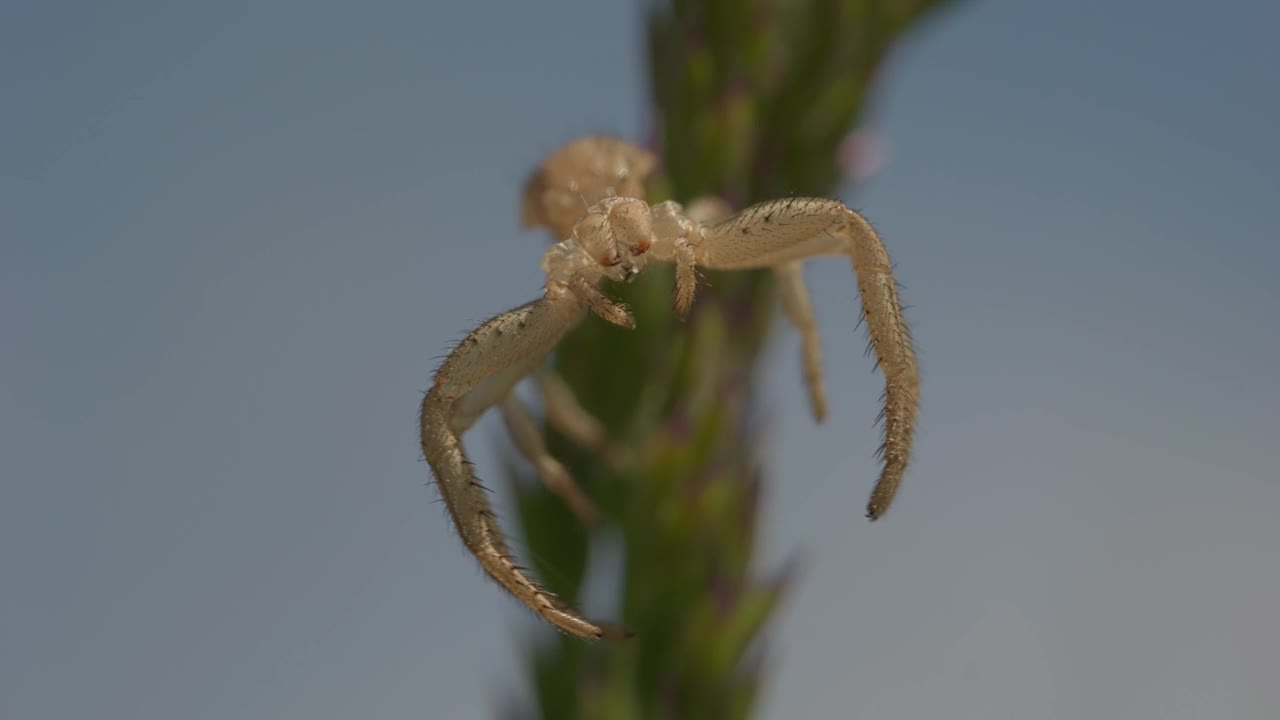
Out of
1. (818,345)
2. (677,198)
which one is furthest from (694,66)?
(818,345)

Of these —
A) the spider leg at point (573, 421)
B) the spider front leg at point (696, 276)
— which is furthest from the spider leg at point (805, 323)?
the spider leg at point (573, 421)

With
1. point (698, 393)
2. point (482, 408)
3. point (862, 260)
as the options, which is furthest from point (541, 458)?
point (862, 260)

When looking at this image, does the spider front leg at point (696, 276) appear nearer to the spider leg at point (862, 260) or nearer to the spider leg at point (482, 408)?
the spider leg at point (862, 260)

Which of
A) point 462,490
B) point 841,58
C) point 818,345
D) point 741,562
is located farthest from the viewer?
point 818,345

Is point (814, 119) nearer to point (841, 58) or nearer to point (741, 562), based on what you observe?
point (841, 58)

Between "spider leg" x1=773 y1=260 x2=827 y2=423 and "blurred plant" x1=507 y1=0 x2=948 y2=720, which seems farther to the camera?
"spider leg" x1=773 y1=260 x2=827 y2=423

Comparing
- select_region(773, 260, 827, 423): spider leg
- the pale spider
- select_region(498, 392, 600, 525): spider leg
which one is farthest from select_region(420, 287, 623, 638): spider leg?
select_region(773, 260, 827, 423): spider leg

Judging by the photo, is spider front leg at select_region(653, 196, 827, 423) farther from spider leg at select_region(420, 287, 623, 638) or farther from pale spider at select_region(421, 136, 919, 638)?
spider leg at select_region(420, 287, 623, 638)
